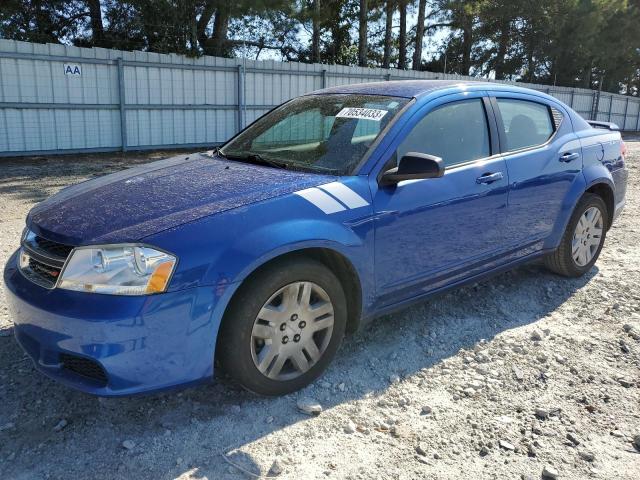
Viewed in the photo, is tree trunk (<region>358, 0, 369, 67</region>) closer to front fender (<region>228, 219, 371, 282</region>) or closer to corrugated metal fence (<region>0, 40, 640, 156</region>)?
corrugated metal fence (<region>0, 40, 640, 156</region>)

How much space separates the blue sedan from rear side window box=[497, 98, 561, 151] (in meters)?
0.02

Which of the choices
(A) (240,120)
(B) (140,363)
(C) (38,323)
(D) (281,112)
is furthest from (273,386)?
(A) (240,120)

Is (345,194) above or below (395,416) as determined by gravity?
above

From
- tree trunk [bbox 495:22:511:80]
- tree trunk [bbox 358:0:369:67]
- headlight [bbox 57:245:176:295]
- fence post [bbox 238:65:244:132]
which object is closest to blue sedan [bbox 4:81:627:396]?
headlight [bbox 57:245:176:295]

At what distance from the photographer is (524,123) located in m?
4.37

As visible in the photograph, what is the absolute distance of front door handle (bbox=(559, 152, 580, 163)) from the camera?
4.47 m

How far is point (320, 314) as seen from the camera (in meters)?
3.06

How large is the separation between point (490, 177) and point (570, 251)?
1406 millimetres

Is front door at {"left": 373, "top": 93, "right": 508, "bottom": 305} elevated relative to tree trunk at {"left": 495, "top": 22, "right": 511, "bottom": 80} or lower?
lower

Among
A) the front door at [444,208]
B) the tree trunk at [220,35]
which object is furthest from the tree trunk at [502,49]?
the front door at [444,208]

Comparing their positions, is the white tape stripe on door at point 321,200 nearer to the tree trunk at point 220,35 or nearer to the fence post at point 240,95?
the fence post at point 240,95

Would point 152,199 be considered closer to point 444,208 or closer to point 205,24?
point 444,208

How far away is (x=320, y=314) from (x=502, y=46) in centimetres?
3371

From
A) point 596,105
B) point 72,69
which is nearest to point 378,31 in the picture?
point 596,105
